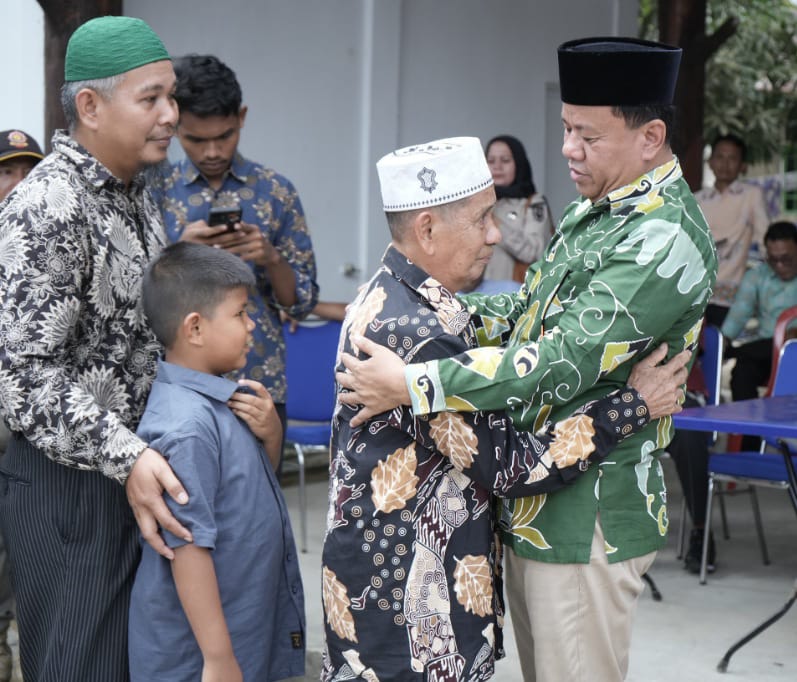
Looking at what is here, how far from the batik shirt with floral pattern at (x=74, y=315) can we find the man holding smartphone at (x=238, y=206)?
0.93 meters

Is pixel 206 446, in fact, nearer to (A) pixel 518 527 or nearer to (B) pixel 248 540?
(B) pixel 248 540

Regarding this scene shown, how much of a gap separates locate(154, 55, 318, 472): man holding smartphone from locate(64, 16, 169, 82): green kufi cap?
3.32ft

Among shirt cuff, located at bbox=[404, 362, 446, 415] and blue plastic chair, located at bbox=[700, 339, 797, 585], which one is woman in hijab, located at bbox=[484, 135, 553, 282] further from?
shirt cuff, located at bbox=[404, 362, 446, 415]

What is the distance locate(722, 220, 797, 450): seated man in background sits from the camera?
7.10 meters

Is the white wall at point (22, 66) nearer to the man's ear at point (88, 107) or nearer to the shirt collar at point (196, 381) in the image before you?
the man's ear at point (88, 107)

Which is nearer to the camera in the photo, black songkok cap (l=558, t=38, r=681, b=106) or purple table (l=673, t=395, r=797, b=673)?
black songkok cap (l=558, t=38, r=681, b=106)

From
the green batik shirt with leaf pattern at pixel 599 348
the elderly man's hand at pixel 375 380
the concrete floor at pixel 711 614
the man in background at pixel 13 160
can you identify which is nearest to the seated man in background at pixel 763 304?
the concrete floor at pixel 711 614

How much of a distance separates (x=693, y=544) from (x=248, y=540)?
3262 millimetres

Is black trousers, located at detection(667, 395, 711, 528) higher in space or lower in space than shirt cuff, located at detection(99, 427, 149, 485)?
lower

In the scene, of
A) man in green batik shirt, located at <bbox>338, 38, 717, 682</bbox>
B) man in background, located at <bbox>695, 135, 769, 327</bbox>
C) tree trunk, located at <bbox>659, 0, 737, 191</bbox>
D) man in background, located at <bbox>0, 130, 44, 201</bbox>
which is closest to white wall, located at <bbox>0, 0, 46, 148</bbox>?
man in background, located at <bbox>0, 130, 44, 201</bbox>

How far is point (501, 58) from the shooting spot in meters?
8.51

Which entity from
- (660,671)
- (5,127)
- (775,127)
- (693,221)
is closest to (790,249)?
(660,671)

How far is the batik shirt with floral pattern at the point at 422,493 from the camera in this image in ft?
7.28

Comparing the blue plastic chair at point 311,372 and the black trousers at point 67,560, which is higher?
the black trousers at point 67,560
